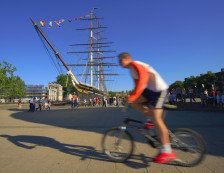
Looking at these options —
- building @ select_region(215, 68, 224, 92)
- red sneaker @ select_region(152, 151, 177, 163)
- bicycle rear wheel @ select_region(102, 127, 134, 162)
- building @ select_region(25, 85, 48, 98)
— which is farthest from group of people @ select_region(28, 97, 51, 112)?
building @ select_region(25, 85, 48, 98)

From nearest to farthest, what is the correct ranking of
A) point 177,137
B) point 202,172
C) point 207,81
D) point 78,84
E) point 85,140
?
point 202,172, point 177,137, point 85,140, point 78,84, point 207,81

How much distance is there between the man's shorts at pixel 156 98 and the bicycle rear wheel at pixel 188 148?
543 millimetres

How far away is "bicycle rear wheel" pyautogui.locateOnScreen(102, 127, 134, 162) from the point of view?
2.64m

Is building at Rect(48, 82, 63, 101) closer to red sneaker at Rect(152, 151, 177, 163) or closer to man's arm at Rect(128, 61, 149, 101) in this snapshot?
man's arm at Rect(128, 61, 149, 101)

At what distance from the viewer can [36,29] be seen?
21984mm

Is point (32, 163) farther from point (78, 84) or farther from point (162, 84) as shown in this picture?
point (78, 84)

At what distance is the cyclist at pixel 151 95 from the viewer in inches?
92.7

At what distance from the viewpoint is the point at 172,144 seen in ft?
8.13

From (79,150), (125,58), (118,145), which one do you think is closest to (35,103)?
(79,150)

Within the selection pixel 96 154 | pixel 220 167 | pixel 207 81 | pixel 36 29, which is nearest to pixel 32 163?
pixel 96 154

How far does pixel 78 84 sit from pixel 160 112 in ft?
89.7

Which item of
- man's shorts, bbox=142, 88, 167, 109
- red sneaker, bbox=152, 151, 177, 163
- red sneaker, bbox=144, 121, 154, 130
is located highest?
man's shorts, bbox=142, 88, 167, 109

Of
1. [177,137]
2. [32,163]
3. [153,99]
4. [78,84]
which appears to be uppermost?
[78,84]

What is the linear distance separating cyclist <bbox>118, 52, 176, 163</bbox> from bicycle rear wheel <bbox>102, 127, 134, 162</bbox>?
0.40m
